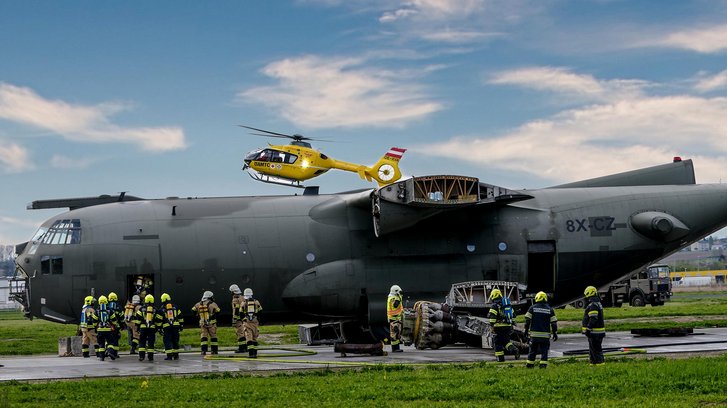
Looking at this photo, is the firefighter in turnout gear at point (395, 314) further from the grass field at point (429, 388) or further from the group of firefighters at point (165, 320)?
the grass field at point (429, 388)

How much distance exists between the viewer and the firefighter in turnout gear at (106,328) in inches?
992

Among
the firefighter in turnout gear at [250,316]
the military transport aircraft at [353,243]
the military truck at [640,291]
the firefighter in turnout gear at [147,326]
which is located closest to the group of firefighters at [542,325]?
the military transport aircraft at [353,243]

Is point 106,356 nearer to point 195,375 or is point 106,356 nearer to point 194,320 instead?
point 194,320

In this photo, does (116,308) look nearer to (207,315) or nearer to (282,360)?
(207,315)

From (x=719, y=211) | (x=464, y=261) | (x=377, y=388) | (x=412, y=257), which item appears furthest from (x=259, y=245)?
(x=719, y=211)

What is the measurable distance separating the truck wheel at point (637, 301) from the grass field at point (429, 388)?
39.4 metres

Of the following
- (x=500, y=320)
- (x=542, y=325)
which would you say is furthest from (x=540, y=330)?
(x=500, y=320)

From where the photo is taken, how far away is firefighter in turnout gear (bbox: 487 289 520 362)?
817 inches

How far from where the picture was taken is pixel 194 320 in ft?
89.5

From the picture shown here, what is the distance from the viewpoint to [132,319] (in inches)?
1016

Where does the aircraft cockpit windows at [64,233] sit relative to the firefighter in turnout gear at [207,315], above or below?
above

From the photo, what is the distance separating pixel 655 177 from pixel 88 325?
762 inches

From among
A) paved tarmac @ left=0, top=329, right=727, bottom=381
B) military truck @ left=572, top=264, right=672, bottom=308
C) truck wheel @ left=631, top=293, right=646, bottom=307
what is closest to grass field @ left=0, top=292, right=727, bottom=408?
paved tarmac @ left=0, top=329, right=727, bottom=381

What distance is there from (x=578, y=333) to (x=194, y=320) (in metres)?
14.3
